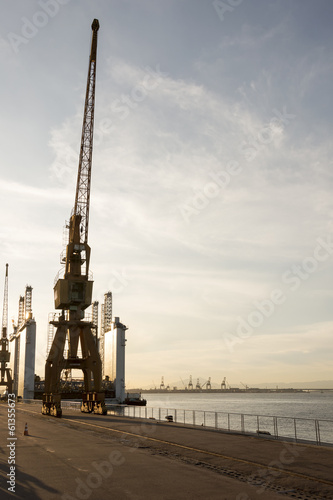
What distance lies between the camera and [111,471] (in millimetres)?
17969

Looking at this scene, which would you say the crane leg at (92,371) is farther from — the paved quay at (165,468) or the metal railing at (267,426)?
the paved quay at (165,468)

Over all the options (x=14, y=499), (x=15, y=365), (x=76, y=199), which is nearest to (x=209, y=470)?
(x=14, y=499)

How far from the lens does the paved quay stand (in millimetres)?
14695

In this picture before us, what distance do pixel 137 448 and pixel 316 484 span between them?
10989 mm

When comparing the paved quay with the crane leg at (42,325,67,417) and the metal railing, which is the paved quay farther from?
the crane leg at (42,325,67,417)

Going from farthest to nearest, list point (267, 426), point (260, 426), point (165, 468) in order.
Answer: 1. point (260, 426)
2. point (267, 426)
3. point (165, 468)

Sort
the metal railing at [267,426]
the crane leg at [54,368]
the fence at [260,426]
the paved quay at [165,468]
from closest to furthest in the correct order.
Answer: the paved quay at [165,468] < the metal railing at [267,426] < the fence at [260,426] < the crane leg at [54,368]

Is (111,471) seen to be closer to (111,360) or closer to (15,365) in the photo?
(111,360)

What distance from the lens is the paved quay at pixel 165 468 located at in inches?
579

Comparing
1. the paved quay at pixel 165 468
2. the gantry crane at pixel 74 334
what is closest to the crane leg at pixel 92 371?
the gantry crane at pixel 74 334

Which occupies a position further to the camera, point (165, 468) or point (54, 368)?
point (54, 368)

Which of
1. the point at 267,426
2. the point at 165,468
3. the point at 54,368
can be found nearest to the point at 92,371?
the point at 54,368

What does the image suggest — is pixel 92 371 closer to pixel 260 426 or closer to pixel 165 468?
pixel 260 426

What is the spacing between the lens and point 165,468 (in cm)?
1878
